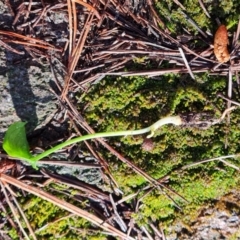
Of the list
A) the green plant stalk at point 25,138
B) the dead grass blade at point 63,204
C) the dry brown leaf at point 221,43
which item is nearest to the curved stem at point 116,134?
the green plant stalk at point 25,138

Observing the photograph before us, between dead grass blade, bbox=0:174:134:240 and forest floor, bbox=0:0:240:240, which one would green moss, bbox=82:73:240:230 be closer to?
forest floor, bbox=0:0:240:240

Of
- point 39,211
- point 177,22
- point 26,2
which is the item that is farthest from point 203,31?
point 39,211

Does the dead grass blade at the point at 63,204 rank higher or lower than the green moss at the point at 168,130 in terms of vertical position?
lower

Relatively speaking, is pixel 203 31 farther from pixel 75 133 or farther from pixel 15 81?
pixel 15 81

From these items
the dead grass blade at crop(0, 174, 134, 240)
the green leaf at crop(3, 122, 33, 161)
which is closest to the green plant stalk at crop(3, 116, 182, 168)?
the green leaf at crop(3, 122, 33, 161)

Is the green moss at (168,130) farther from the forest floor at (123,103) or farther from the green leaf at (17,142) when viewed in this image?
the green leaf at (17,142)
